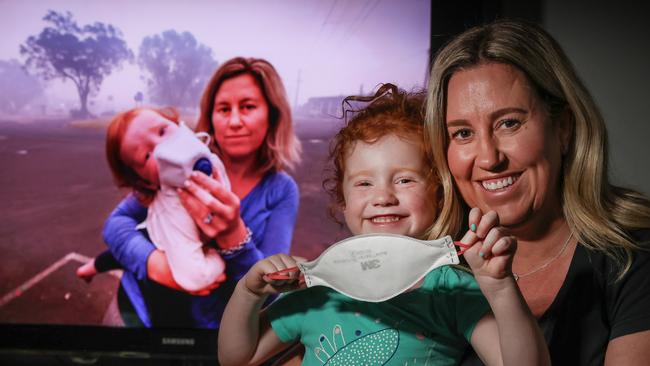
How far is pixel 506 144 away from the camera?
3.87 ft

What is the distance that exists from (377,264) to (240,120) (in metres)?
1.30

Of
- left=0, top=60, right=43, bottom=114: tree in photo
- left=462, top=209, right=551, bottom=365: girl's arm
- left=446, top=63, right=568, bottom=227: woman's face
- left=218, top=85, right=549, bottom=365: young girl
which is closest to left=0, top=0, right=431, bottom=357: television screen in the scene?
left=0, top=60, right=43, bottom=114: tree in photo

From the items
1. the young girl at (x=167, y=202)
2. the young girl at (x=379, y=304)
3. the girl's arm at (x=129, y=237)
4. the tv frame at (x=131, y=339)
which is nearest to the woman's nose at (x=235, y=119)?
A: the young girl at (x=167, y=202)

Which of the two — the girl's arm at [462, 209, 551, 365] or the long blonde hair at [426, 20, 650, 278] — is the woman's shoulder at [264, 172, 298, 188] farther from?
the girl's arm at [462, 209, 551, 365]

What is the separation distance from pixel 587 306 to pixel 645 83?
1.55 metres

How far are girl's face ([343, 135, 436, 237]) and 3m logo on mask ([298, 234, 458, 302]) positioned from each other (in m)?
0.12

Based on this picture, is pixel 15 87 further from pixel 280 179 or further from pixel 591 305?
pixel 591 305

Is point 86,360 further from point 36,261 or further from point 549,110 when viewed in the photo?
point 549,110

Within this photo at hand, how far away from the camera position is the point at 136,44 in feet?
7.95

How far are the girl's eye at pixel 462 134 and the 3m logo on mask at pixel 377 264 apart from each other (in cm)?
28

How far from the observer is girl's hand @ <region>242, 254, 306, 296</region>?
1.16 m

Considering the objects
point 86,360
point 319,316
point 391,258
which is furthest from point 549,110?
point 86,360

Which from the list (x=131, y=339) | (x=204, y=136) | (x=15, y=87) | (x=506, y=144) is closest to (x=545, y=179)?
(x=506, y=144)

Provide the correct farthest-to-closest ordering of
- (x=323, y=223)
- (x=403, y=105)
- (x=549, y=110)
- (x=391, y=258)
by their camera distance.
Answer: (x=323, y=223) → (x=403, y=105) → (x=549, y=110) → (x=391, y=258)
